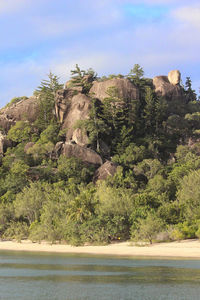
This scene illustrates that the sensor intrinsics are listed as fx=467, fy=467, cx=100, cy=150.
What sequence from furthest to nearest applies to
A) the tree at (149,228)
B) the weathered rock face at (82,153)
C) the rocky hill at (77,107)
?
the rocky hill at (77,107), the weathered rock face at (82,153), the tree at (149,228)

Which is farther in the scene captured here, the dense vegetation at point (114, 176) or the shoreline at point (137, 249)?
the dense vegetation at point (114, 176)

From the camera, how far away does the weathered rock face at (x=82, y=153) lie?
283 feet

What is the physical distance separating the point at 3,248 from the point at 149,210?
61.6 ft

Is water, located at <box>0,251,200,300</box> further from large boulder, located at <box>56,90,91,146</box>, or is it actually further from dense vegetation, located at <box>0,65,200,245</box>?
large boulder, located at <box>56,90,91,146</box>

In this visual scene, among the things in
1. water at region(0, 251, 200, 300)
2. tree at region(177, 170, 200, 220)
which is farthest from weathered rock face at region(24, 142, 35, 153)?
water at region(0, 251, 200, 300)

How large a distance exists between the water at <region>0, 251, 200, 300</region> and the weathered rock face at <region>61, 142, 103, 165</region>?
42724 millimetres

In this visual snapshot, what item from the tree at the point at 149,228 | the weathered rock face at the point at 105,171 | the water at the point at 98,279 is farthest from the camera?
the weathered rock face at the point at 105,171

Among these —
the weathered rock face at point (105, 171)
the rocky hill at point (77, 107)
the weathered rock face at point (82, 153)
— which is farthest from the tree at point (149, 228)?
the rocky hill at point (77, 107)

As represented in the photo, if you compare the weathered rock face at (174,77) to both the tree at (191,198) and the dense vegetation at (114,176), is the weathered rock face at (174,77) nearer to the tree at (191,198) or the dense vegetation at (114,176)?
the dense vegetation at (114,176)

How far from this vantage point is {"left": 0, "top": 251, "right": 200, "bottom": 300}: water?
90.4 feet

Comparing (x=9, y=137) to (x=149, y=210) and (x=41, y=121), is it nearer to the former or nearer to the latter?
(x=41, y=121)

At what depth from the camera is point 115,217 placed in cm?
5075

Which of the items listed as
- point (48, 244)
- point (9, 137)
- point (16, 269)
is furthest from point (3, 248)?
point (9, 137)

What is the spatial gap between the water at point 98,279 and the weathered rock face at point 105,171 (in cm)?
3744
